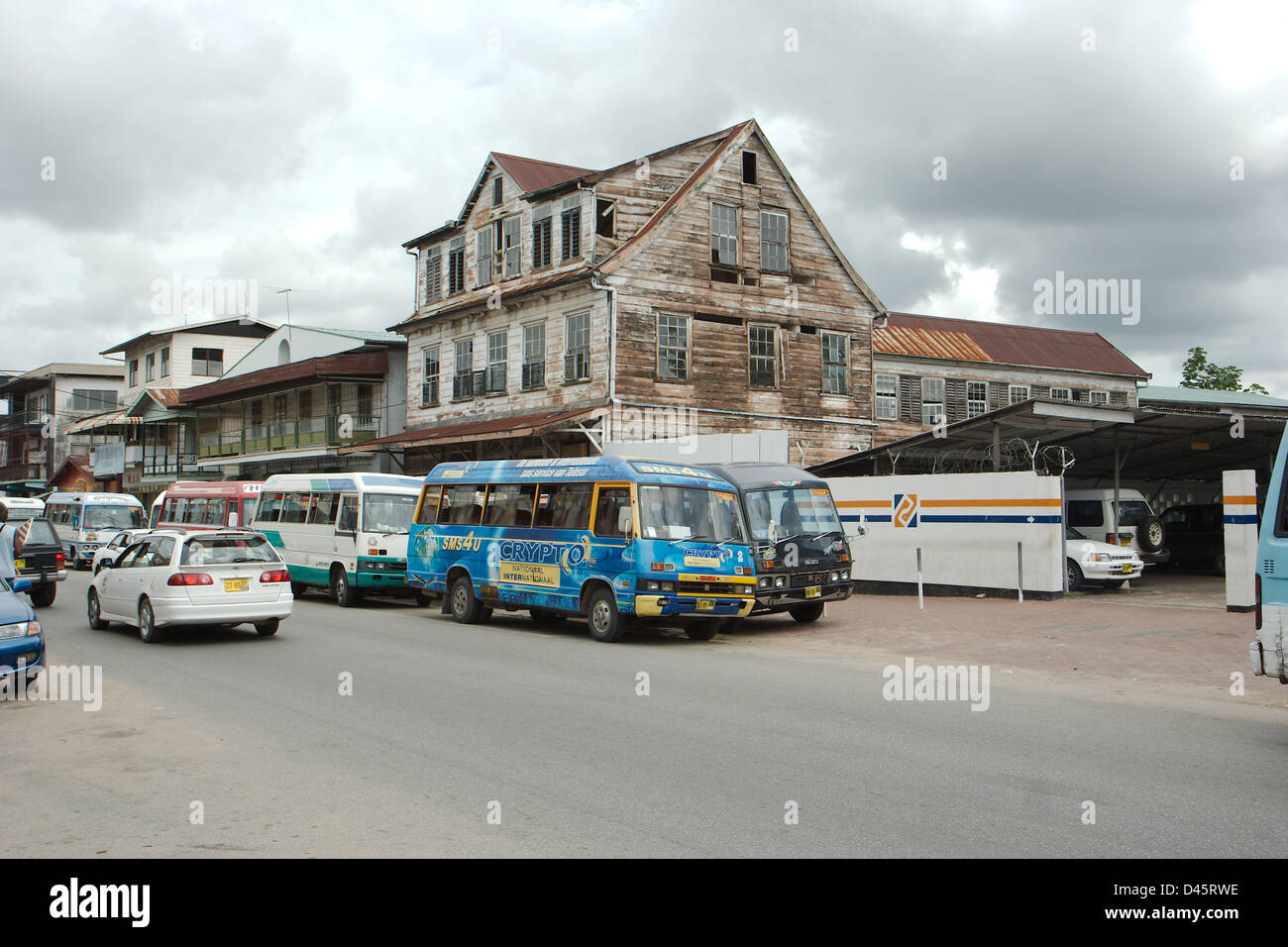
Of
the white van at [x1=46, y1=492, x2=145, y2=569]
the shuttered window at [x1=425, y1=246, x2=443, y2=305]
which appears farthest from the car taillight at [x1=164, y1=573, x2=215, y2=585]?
the white van at [x1=46, y1=492, x2=145, y2=569]

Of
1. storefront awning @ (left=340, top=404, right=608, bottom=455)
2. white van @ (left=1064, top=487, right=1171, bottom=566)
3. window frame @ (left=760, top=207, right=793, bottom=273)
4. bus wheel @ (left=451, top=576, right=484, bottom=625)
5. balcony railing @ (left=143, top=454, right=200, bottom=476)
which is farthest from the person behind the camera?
balcony railing @ (left=143, top=454, right=200, bottom=476)

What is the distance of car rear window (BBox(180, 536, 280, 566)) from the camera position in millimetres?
14898

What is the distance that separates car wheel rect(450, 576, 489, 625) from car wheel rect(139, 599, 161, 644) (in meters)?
5.12

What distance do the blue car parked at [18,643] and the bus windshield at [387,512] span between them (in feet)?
36.5

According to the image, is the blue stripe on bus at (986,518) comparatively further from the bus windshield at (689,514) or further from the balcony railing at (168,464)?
the balcony railing at (168,464)

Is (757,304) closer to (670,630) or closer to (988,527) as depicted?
(988,527)

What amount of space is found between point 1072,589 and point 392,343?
87.5 feet

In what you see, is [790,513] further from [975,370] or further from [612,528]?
[975,370]

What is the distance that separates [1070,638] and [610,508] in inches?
270

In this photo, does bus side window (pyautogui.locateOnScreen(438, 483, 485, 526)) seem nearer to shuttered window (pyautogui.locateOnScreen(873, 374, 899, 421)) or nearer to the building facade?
shuttered window (pyautogui.locateOnScreen(873, 374, 899, 421))

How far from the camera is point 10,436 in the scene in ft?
255

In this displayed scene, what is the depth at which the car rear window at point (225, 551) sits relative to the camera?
587 inches

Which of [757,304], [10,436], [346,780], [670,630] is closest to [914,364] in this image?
[757,304]

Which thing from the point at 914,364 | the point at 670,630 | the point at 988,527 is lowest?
the point at 670,630
